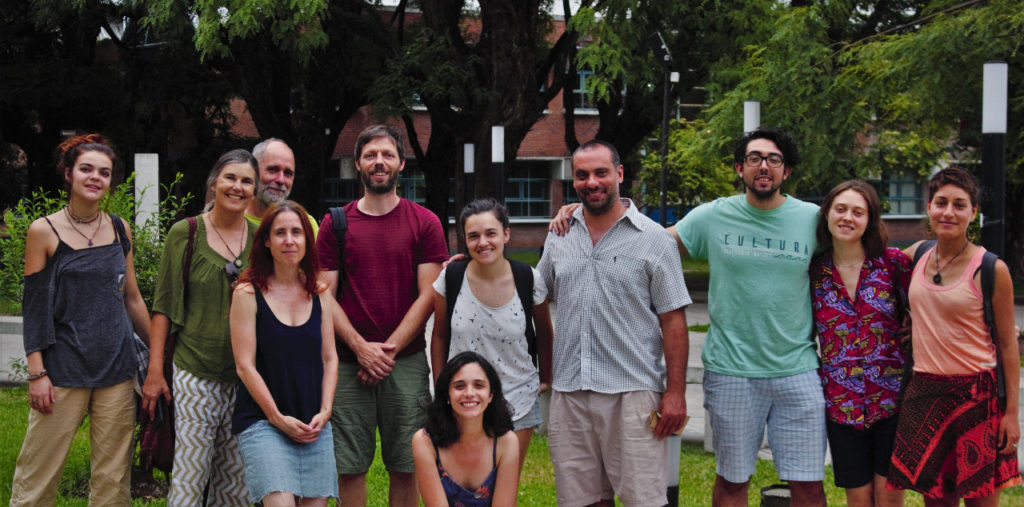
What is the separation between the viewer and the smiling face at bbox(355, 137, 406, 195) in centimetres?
468

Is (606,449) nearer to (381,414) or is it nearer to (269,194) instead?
(381,414)

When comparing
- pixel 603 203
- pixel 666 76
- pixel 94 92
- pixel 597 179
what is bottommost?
pixel 603 203

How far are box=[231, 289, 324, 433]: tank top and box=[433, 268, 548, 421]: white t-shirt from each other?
63cm

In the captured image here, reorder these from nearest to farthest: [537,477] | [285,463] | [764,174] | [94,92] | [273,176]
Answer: [285,463], [764,174], [273,176], [537,477], [94,92]

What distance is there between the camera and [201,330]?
443cm

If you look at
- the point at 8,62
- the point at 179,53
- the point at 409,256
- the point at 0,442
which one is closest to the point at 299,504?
the point at 409,256

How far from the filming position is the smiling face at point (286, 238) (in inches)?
166

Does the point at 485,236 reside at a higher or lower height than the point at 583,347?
higher

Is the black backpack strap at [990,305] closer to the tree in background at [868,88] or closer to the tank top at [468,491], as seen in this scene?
the tank top at [468,491]

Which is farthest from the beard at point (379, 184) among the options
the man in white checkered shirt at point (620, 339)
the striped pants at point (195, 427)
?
the striped pants at point (195, 427)

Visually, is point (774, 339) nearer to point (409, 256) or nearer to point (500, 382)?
point (500, 382)

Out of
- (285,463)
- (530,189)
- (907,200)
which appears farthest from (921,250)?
(907,200)

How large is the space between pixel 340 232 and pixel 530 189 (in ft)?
115

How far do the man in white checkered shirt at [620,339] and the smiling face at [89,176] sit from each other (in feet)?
6.81
